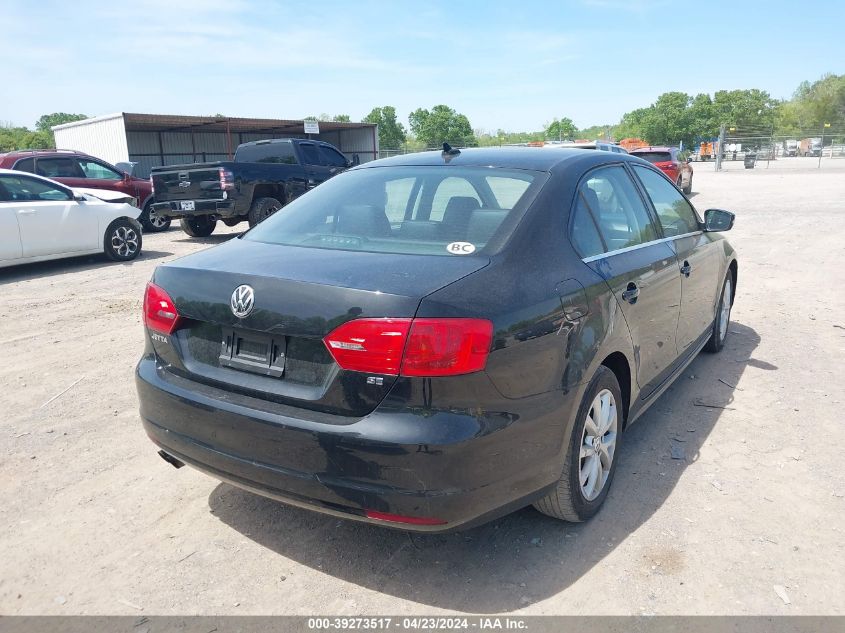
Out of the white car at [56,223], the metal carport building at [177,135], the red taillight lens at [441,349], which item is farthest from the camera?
the metal carport building at [177,135]

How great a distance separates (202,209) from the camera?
12.6 m

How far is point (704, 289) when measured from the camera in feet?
15.7

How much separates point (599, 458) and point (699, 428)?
1.39m

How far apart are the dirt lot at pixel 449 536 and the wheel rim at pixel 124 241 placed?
606cm

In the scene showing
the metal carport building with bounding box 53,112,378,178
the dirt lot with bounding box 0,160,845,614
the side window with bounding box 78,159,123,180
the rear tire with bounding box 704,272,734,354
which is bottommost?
the dirt lot with bounding box 0,160,845,614

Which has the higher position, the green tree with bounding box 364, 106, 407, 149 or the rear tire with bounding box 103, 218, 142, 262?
the green tree with bounding box 364, 106, 407, 149

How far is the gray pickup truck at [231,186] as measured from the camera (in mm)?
12500

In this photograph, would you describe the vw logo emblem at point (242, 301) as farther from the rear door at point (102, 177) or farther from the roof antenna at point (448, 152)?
the rear door at point (102, 177)

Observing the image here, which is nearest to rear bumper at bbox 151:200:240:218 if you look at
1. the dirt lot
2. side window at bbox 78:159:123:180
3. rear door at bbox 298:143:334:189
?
rear door at bbox 298:143:334:189

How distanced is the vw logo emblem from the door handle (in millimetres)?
1796

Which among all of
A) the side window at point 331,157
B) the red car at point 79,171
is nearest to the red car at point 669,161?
the side window at point 331,157

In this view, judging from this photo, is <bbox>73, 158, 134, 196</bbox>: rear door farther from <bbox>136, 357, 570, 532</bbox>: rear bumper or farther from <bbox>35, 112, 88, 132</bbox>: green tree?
<bbox>35, 112, 88, 132</bbox>: green tree

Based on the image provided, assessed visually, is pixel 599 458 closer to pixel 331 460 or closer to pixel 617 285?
pixel 617 285

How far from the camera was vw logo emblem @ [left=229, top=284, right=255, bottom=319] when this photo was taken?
8.47 feet
